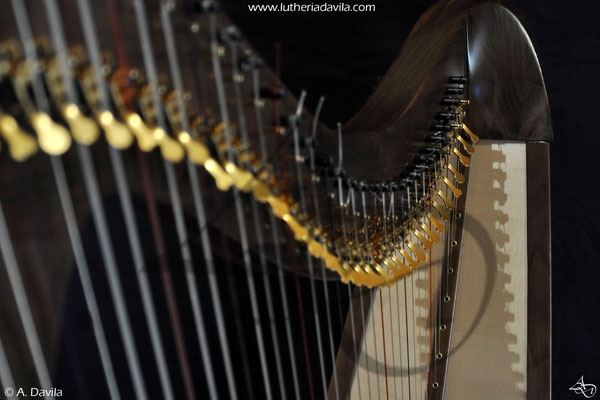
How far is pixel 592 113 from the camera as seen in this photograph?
56.0 inches

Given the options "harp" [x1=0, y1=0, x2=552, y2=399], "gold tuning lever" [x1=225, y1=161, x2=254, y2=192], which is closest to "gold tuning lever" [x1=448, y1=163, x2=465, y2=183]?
"harp" [x1=0, y1=0, x2=552, y2=399]

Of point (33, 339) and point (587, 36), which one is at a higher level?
point (587, 36)

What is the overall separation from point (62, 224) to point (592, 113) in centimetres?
132

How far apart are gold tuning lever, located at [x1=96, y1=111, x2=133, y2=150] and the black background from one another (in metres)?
0.97

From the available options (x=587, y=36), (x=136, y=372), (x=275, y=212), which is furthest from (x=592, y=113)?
(x=136, y=372)

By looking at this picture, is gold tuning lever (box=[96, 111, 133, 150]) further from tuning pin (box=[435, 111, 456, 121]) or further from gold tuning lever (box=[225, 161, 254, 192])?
tuning pin (box=[435, 111, 456, 121])

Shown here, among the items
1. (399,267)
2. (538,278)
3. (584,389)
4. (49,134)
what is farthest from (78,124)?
(584,389)

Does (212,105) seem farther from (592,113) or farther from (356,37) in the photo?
(592,113)

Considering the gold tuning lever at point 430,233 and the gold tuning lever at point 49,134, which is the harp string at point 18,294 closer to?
the gold tuning lever at point 49,134

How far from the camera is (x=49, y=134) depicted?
12.0 inches

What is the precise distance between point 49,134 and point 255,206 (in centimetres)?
24

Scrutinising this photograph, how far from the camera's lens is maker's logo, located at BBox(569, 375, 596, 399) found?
64.5 inches

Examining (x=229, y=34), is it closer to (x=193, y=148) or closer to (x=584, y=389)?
(x=193, y=148)

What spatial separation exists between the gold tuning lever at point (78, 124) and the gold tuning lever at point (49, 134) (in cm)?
1
